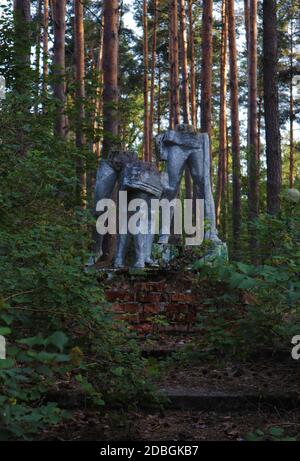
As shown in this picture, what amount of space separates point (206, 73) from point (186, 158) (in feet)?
23.0

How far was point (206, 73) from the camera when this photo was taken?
14.2 meters

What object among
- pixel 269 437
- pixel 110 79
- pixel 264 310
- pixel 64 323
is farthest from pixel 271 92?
pixel 269 437

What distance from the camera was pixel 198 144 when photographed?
7.89 meters

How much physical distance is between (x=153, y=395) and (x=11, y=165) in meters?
2.36

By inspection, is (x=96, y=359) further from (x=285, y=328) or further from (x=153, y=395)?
(x=285, y=328)

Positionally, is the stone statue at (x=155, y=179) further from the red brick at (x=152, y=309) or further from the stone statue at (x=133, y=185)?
the red brick at (x=152, y=309)

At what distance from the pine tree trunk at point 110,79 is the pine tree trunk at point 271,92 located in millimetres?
2651

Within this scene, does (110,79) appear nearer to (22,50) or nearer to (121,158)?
(22,50)

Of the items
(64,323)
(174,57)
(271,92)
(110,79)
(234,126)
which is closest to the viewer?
(64,323)

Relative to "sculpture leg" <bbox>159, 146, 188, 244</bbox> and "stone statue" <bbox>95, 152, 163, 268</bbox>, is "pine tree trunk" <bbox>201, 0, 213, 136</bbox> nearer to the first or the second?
"sculpture leg" <bbox>159, 146, 188, 244</bbox>

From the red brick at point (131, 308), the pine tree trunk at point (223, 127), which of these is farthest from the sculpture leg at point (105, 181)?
the pine tree trunk at point (223, 127)
